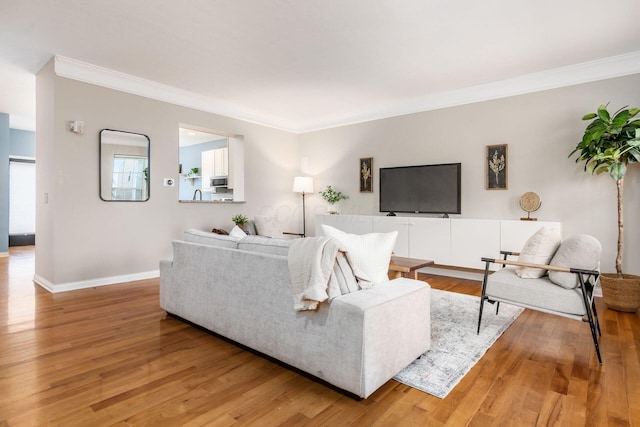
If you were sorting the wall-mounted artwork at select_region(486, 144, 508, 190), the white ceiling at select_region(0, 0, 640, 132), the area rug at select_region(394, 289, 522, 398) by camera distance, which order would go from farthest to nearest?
the wall-mounted artwork at select_region(486, 144, 508, 190)
the white ceiling at select_region(0, 0, 640, 132)
the area rug at select_region(394, 289, 522, 398)

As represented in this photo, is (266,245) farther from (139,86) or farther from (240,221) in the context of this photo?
(139,86)

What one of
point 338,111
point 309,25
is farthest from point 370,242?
point 338,111

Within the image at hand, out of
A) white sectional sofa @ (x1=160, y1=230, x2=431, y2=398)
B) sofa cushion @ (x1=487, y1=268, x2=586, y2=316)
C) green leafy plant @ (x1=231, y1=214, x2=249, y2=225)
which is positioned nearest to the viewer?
white sectional sofa @ (x1=160, y1=230, x2=431, y2=398)

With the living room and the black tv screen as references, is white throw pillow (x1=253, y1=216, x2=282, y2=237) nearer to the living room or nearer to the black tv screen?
the living room

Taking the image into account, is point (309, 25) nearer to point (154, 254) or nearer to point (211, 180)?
point (154, 254)

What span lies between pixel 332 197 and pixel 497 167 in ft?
8.72

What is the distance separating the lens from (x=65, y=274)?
153 inches

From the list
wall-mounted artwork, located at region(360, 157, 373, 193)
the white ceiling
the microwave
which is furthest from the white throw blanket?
the microwave

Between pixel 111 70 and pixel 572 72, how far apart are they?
17.6 feet

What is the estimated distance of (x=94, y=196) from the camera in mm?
4109

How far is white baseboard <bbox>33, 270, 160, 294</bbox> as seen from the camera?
3.88 m

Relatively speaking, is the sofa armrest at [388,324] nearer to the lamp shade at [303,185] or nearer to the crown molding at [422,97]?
the crown molding at [422,97]

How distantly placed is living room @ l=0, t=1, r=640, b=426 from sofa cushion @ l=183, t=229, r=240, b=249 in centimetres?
198

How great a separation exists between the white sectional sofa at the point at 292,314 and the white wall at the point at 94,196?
76.3 inches
